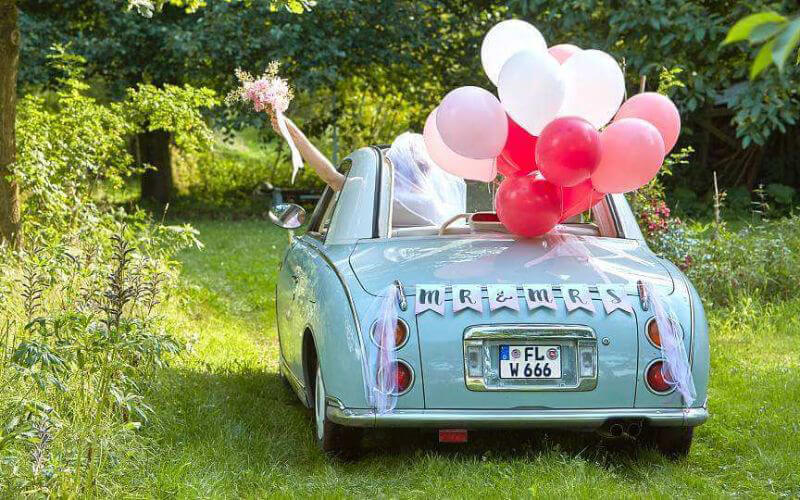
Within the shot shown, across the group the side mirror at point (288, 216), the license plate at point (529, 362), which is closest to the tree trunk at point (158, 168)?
the side mirror at point (288, 216)

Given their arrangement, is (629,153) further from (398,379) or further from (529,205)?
(398,379)

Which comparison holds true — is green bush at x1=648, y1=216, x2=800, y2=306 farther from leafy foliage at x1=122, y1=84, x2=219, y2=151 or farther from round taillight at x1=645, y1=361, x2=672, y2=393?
round taillight at x1=645, y1=361, x2=672, y2=393

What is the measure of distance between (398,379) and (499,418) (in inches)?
17.8

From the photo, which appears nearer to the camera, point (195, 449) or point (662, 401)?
point (662, 401)

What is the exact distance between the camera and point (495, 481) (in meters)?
4.50

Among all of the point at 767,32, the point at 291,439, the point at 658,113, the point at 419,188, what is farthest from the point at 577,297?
the point at 767,32

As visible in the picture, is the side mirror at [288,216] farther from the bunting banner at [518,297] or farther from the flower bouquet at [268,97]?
the bunting banner at [518,297]

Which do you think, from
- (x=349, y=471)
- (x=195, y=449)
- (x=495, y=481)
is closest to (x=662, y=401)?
(x=495, y=481)

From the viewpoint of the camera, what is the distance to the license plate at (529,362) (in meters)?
4.52

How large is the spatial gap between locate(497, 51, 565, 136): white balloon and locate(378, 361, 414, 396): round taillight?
1.30 m

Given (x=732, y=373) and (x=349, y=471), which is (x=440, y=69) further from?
(x=349, y=471)

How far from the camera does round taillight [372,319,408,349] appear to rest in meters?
4.52

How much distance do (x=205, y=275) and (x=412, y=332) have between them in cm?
814

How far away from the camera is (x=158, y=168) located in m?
22.0
